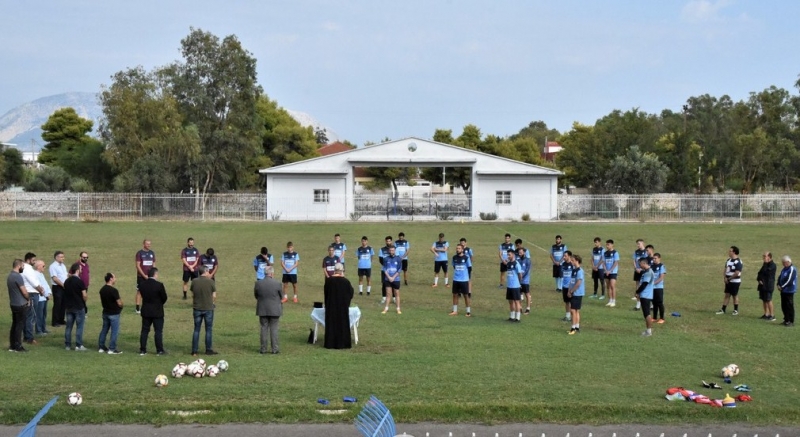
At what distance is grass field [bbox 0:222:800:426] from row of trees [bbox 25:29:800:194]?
4355cm

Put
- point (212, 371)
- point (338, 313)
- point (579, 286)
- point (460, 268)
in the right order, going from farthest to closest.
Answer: point (460, 268) → point (579, 286) → point (338, 313) → point (212, 371)

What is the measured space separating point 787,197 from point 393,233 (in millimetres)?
33998

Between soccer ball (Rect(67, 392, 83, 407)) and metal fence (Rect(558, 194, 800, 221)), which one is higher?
metal fence (Rect(558, 194, 800, 221))

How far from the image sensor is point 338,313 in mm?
15109

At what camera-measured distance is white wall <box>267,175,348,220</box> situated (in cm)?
5975

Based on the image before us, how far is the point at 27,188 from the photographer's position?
73.2 metres

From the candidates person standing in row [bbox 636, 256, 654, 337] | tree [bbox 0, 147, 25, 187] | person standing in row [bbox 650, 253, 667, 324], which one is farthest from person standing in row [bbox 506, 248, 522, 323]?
tree [bbox 0, 147, 25, 187]

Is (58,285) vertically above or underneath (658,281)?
underneath

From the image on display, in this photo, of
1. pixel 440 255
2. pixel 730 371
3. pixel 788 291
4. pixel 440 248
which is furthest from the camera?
pixel 440 255

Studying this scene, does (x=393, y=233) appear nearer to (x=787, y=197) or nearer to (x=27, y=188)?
(x=787, y=197)

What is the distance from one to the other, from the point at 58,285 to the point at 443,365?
9.04 meters

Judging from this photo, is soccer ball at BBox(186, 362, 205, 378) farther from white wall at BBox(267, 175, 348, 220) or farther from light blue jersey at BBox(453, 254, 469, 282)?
white wall at BBox(267, 175, 348, 220)

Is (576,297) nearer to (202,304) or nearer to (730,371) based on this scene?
(730,371)

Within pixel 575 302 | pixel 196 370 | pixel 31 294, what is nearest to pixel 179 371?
pixel 196 370
